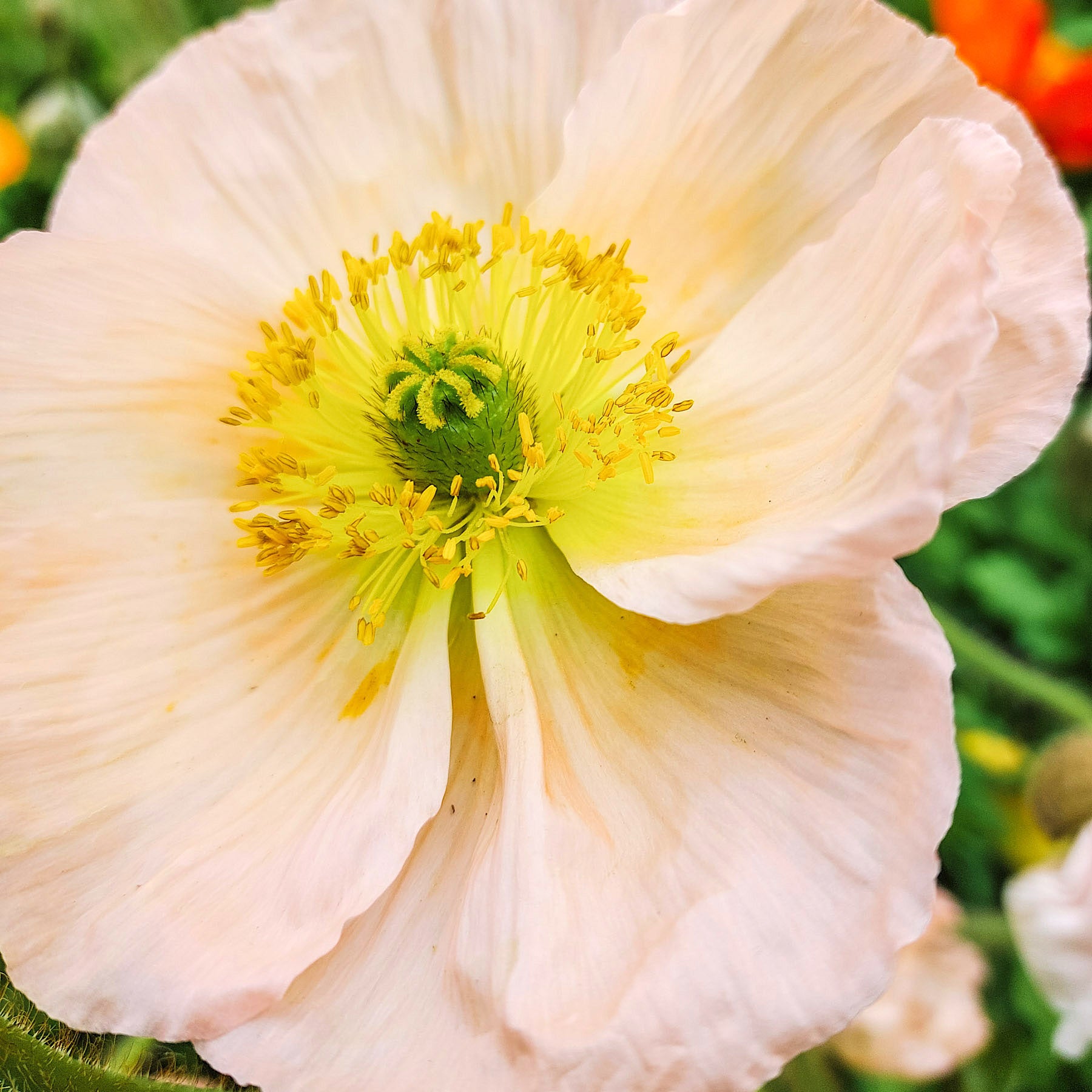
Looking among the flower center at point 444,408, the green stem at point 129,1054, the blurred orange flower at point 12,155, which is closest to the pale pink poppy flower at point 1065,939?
Answer: the flower center at point 444,408

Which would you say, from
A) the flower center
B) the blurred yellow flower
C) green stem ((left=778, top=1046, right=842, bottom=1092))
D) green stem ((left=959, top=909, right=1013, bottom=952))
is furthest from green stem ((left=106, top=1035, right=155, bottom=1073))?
the blurred yellow flower

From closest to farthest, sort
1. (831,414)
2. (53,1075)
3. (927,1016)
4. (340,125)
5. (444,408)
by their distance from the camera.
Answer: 1. (53,1075)
2. (831,414)
3. (444,408)
4. (340,125)
5. (927,1016)

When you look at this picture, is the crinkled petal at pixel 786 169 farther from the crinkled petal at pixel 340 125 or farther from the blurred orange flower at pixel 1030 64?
the blurred orange flower at pixel 1030 64

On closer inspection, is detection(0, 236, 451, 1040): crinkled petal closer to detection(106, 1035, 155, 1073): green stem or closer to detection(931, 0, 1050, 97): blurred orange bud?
detection(106, 1035, 155, 1073): green stem

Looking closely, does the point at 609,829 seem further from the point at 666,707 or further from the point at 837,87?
the point at 837,87

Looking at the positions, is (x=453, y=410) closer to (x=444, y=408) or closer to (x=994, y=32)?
(x=444, y=408)

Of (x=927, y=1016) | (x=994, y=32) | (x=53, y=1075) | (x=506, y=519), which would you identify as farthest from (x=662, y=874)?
(x=994, y=32)
